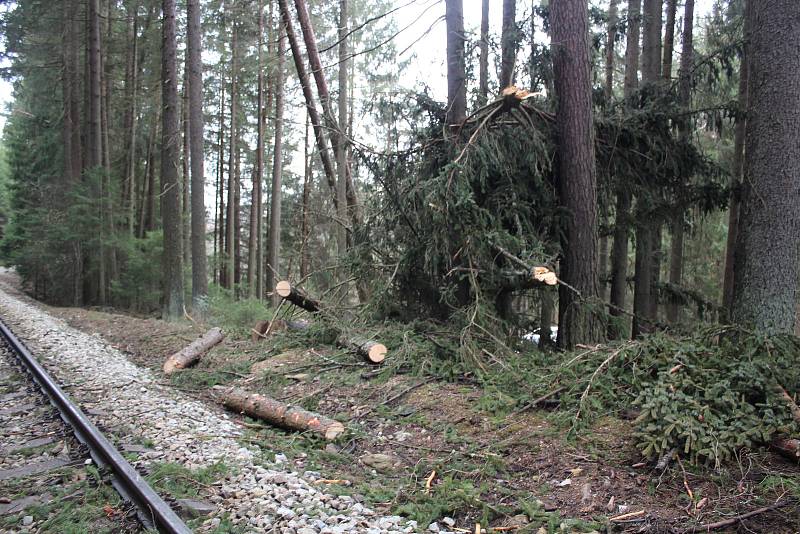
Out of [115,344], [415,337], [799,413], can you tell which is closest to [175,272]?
[115,344]

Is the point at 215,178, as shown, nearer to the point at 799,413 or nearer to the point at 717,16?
the point at 717,16

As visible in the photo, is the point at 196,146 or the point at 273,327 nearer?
the point at 273,327

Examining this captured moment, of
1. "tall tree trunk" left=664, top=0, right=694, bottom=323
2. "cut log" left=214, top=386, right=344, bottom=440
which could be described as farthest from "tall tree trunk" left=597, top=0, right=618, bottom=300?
"cut log" left=214, top=386, right=344, bottom=440

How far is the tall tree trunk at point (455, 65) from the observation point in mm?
8688

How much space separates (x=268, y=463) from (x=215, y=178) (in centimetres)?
2616

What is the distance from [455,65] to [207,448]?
22.8 feet

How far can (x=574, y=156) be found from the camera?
7.67 m

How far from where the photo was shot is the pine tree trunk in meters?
14.1

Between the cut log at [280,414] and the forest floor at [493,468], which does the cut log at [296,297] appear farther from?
the cut log at [280,414]

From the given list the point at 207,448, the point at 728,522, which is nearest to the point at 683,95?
the point at 728,522

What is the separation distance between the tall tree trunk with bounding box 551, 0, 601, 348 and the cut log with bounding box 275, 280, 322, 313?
4.32m

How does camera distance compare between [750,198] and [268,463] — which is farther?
[750,198]

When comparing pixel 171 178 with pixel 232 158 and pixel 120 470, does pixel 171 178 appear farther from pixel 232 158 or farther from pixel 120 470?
pixel 120 470

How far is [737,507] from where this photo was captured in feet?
11.3
